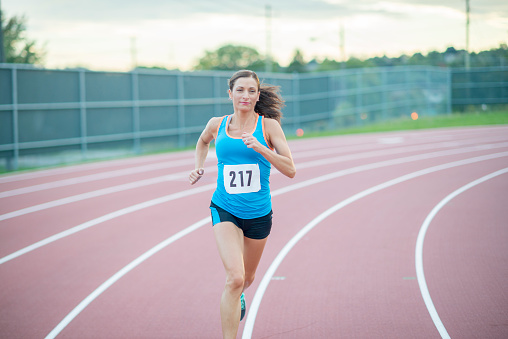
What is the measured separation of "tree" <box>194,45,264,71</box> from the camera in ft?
260

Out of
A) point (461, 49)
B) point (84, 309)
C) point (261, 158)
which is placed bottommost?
point (84, 309)

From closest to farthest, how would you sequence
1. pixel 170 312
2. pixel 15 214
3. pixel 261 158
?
1. pixel 261 158
2. pixel 170 312
3. pixel 15 214

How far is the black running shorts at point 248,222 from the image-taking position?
4.42 m

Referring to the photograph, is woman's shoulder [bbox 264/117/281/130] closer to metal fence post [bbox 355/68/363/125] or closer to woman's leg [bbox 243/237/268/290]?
woman's leg [bbox 243/237/268/290]

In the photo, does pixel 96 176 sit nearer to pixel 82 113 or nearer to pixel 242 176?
pixel 82 113

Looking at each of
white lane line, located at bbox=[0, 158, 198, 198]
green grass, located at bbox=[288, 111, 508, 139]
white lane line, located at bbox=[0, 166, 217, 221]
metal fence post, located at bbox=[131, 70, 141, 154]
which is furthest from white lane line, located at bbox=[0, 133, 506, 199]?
green grass, located at bbox=[288, 111, 508, 139]

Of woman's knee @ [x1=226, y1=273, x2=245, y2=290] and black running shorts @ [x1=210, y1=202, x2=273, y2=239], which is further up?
black running shorts @ [x1=210, y1=202, x2=273, y2=239]

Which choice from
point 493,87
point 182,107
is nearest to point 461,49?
point 493,87

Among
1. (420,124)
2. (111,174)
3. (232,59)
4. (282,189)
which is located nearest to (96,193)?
(111,174)

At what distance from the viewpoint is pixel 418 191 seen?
12.0 metres

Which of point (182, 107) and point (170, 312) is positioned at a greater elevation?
point (182, 107)

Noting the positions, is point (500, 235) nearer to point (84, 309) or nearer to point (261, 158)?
point (261, 158)

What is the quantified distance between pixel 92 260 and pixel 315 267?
2.74 m

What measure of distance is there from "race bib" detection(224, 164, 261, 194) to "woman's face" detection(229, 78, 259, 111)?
45 centimetres
